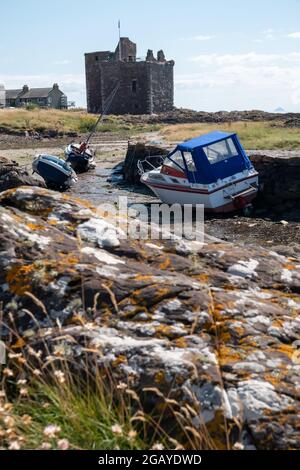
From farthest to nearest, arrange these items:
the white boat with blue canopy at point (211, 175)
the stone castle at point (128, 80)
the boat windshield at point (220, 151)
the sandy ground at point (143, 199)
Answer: the stone castle at point (128, 80) < the boat windshield at point (220, 151) < the white boat with blue canopy at point (211, 175) < the sandy ground at point (143, 199)

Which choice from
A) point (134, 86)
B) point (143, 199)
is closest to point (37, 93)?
point (134, 86)

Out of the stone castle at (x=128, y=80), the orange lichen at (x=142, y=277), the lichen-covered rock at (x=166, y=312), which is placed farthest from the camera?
the stone castle at (x=128, y=80)

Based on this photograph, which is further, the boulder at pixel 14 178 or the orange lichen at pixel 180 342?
the boulder at pixel 14 178

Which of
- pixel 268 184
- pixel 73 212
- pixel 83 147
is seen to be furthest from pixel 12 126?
pixel 73 212

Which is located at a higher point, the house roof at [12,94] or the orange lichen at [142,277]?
the house roof at [12,94]

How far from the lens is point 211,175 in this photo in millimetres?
18812

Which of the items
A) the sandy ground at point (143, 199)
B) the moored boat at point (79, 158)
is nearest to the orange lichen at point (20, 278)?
the sandy ground at point (143, 199)

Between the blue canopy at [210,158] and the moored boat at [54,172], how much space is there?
6080mm

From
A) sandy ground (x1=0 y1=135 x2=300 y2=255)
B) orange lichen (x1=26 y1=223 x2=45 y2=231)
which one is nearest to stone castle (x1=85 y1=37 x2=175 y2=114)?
sandy ground (x1=0 y1=135 x2=300 y2=255)

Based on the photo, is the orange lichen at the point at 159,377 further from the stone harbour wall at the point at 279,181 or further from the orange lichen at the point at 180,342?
the stone harbour wall at the point at 279,181

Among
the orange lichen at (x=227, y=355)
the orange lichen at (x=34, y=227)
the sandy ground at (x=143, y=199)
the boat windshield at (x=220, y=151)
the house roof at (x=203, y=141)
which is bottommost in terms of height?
the sandy ground at (x=143, y=199)

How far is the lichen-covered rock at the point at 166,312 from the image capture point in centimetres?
240

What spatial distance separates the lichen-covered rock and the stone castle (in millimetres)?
55722

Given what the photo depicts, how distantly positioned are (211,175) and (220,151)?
112 centimetres
